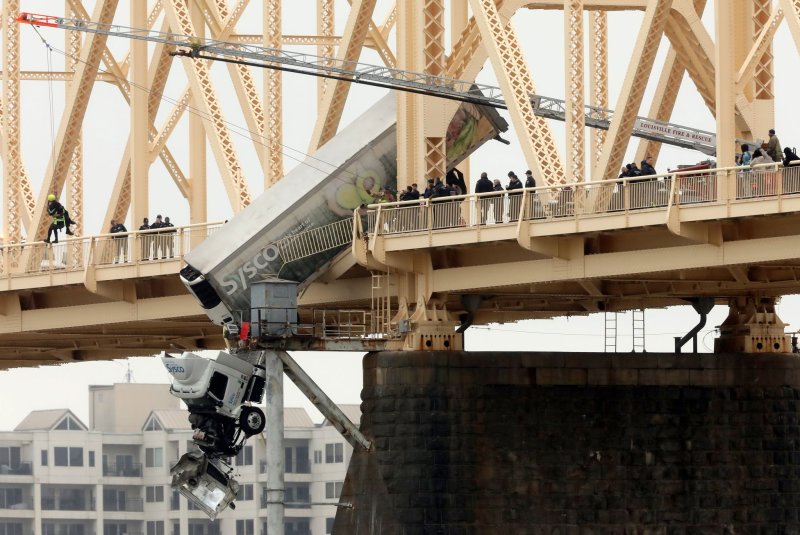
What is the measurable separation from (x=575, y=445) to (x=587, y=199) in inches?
341

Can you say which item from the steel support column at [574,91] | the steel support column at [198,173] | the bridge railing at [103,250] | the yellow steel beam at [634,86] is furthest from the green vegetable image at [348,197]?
the steel support column at [198,173]

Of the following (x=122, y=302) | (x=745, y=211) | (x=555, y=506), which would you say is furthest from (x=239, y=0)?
(x=745, y=211)

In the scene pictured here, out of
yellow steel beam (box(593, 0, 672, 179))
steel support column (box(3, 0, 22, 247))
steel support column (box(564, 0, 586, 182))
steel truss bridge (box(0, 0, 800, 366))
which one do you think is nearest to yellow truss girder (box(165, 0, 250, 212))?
steel truss bridge (box(0, 0, 800, 366))

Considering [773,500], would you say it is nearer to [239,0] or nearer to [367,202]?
[367,202]

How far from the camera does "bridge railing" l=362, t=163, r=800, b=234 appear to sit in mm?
64125

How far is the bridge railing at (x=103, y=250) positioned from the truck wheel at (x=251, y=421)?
18.0 ft

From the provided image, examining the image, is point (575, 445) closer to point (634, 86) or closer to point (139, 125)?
point (634, 86)

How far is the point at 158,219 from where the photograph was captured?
86875 millimetres

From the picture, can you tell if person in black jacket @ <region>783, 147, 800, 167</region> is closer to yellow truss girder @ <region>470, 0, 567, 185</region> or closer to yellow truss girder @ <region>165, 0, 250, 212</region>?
yellow truss girder @ <region>470, 0, 567, 185</region>

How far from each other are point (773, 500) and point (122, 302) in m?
21.8

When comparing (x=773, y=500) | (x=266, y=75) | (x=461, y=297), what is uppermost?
(x=266, y=75)

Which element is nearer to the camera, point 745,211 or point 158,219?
point 745,211

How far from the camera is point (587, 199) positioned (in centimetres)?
6906

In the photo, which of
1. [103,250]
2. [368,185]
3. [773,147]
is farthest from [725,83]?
[103,250]
